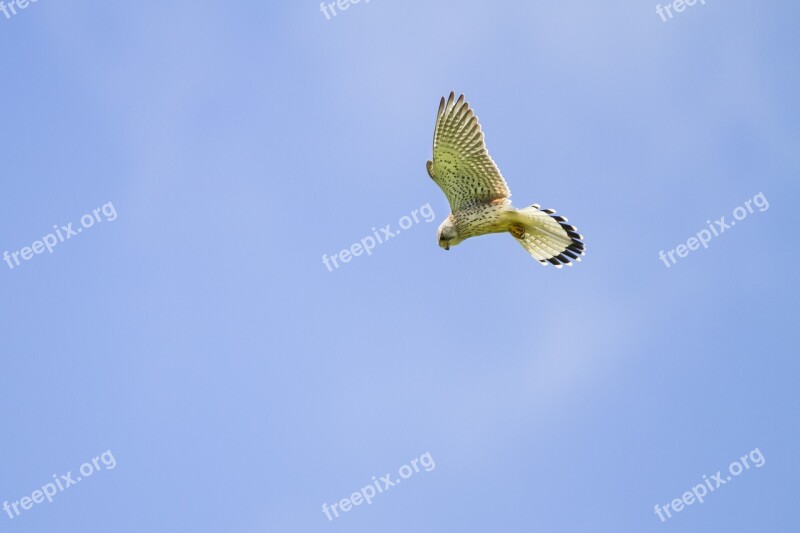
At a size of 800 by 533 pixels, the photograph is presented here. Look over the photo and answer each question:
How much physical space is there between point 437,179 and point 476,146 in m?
0.73

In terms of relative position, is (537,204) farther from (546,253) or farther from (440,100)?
(440,100)

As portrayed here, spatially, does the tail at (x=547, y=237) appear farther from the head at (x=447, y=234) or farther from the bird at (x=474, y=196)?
the head at (x=447, y=234)

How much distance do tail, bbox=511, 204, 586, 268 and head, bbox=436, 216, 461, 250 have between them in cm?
72

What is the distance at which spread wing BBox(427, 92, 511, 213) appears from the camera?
12.2m

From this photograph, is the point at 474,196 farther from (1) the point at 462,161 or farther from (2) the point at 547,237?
(2) the point at 547,237

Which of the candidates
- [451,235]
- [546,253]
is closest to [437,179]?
[451,235]

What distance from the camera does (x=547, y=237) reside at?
13.1 meters

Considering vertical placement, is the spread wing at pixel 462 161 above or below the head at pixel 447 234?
above

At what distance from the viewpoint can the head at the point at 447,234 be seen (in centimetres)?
1257

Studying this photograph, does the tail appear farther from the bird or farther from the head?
the head

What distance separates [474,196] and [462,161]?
500 mm

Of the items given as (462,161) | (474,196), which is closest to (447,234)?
(474,196)

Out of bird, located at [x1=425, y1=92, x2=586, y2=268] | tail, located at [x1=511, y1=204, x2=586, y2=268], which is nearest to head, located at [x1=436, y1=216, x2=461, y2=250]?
bird, located at [x1=425, y1=92, x2=586, y2=268]

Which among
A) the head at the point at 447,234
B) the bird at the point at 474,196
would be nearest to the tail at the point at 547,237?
the bird at the point at 474,196
